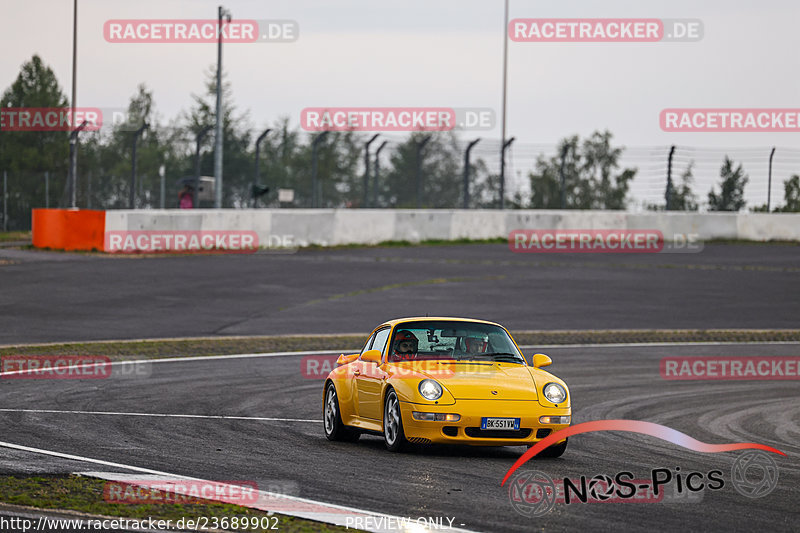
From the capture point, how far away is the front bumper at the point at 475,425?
1036cm

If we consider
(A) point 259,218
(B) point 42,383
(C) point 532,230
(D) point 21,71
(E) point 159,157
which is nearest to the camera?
(B) point 42,383

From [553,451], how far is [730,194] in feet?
108

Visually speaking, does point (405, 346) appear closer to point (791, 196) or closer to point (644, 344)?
point (644, 344)

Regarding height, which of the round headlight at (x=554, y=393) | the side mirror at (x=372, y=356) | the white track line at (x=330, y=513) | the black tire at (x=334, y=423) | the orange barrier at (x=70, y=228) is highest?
the orange barrier at (x=70, y=228)

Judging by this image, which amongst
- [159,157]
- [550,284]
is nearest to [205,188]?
[550,284]

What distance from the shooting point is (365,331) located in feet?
72.8

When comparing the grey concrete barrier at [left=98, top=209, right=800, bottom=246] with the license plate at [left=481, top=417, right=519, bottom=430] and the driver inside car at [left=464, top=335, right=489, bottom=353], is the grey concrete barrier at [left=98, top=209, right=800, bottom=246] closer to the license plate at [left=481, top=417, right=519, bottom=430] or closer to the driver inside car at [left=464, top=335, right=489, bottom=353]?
the driver inside car at [left=464, top=335, right=489, bottom=353]

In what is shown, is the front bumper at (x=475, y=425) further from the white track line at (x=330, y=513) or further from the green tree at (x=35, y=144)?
the green tree at (x=35, y=144)

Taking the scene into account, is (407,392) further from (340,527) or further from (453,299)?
(453,299)

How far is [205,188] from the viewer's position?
40281 millimetres

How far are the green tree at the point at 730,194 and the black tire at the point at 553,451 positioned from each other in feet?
97.8

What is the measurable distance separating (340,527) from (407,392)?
3487 mm

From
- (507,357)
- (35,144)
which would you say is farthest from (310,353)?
(35,144)

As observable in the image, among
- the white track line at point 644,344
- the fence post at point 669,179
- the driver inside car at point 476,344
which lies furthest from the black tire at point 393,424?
the fence post at point 669,179
